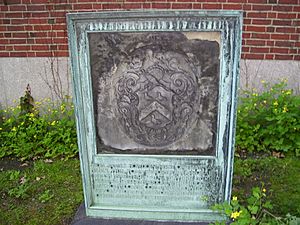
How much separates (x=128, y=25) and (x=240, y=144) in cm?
240

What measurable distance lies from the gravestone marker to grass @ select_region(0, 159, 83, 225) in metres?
0.44

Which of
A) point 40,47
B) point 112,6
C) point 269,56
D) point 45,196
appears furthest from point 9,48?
point 269,56

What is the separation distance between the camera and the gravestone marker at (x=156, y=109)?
2.44 meters

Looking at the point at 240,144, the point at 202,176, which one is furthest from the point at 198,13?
the point at 240,144

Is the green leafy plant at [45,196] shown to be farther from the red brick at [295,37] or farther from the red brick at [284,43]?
the red brick at [295,37]

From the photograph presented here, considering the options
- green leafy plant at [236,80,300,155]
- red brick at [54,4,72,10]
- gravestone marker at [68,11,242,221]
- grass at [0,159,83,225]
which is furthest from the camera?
red brick at [54,4,72,10]

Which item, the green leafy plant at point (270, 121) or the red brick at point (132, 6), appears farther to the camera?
the red brick at point (132, 6)

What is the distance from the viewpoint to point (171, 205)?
9.56 feet

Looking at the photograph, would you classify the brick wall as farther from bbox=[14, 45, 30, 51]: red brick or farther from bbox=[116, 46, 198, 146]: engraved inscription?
bbox=[116, 46, 198, 146]: engraved inscription

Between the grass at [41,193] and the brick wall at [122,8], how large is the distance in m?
1.61

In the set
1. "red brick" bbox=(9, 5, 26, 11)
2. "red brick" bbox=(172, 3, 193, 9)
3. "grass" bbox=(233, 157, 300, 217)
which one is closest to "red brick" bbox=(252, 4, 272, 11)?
"red brick" bbox=(172, 3, 193, 9)

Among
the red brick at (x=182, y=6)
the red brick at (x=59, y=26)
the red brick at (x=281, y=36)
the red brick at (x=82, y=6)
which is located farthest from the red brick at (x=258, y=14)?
the red brick at (x=59, y=26)

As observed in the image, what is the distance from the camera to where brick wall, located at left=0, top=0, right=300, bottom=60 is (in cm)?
435

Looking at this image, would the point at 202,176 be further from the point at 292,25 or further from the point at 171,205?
the point at 292,25
